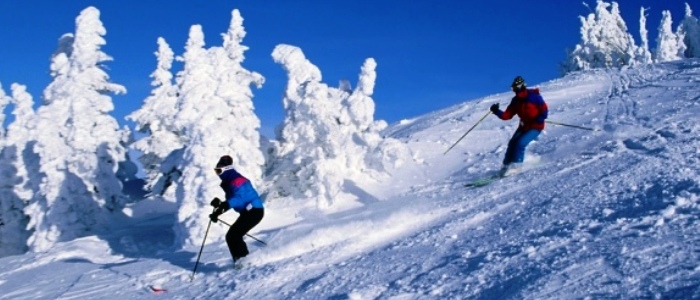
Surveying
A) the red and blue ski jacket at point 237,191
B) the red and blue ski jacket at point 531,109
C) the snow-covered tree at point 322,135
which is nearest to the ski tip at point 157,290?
the red and blue ski jacket at point 237,191

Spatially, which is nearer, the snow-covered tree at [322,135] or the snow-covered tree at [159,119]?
the snow-covered tree at [322,135]

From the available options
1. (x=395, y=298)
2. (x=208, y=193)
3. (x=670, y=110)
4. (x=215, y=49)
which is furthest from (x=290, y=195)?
(x=395, y=298)

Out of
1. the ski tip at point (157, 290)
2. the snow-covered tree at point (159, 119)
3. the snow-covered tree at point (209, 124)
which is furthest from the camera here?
the snow-covered tree at point (159, 119)

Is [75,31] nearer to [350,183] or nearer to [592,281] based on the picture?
[350,183]

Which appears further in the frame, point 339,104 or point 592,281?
point 339,104

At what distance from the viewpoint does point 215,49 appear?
21.3 meters

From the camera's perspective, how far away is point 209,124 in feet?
59.4

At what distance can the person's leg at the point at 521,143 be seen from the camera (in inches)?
510

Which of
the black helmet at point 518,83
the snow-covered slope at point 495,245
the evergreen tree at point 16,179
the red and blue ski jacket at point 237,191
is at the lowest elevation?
the snow-covered slope at point 495,245

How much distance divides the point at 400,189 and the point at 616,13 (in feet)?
215

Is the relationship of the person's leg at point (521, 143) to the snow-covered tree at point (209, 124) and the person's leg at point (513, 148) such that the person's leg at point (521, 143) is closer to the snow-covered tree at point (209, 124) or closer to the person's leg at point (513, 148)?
the person's leg at point (513, 148)

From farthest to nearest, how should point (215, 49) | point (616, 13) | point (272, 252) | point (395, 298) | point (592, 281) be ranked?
point (616, 13), point (215, 49), point (272, 252), point (395, 298), point (592, 281)

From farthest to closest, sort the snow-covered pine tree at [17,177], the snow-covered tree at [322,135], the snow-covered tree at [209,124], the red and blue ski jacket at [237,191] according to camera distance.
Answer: the snow-covered pine tree at [17,177]
the snow-covered tree at [322,135]
the snow-covered tree at [209,124]
the red and blue ski jacket at [237,191]

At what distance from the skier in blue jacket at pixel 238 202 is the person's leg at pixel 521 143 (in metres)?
6.08
